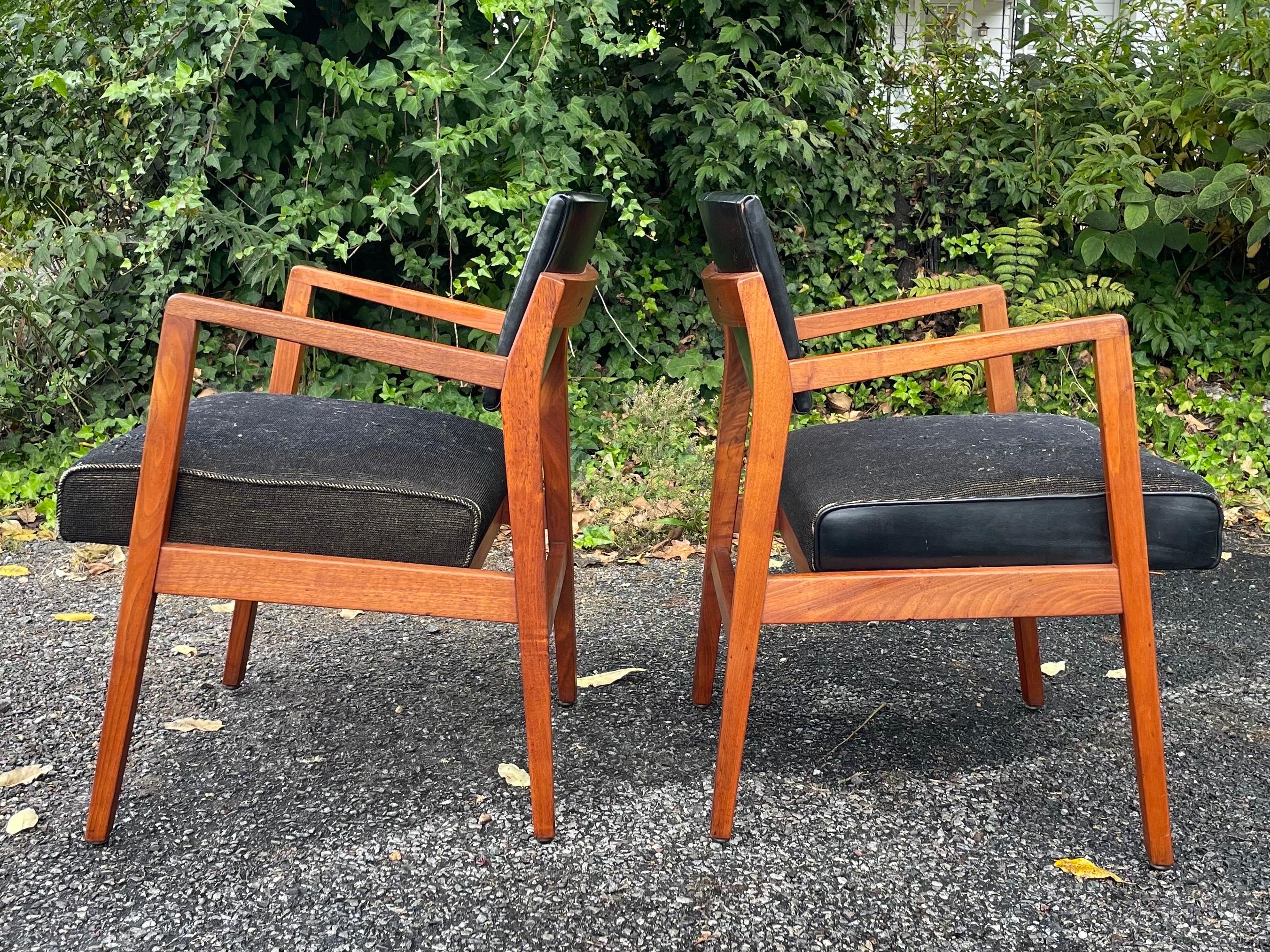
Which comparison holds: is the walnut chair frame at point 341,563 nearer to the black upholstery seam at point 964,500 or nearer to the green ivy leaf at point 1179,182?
the black upholstery seam at point 964,500

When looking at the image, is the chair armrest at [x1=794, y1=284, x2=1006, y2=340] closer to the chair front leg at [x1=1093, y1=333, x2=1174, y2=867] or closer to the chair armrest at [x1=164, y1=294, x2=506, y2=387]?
the chair front leg at [x1=1093, y1=333, x2=1174, y2=867]

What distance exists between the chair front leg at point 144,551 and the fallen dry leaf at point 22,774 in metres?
0.27

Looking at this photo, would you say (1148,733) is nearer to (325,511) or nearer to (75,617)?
(325,511)

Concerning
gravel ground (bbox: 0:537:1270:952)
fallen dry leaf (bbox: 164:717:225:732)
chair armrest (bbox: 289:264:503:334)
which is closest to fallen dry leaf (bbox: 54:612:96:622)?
gravel ground (bbox: 0:537:1270:952)

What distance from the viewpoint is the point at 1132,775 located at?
200 centimetres

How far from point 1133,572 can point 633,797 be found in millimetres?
907

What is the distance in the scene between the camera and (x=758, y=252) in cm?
167

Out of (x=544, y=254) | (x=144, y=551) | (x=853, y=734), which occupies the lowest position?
(x=853, y=734)

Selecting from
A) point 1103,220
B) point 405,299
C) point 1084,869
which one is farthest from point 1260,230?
point 405,299

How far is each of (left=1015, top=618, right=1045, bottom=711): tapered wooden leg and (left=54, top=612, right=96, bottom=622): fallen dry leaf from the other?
2.25m

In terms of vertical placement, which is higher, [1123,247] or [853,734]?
[1123,247]

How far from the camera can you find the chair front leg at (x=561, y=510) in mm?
2215

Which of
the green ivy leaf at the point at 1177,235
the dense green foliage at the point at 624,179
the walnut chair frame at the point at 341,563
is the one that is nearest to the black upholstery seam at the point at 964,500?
the walnut chair frame at the point at 341,563

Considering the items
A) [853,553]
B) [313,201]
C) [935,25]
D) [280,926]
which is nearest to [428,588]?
Answer: [280,926]
